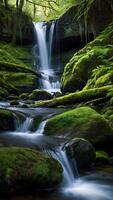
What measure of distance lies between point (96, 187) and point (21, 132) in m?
3.26

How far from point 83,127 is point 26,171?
294 cm

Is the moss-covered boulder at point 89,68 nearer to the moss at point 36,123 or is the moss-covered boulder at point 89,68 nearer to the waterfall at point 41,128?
the moss at point 36,123

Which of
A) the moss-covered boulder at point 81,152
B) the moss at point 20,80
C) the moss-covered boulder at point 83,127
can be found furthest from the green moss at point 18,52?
the moss-covered boulder at point 81,152

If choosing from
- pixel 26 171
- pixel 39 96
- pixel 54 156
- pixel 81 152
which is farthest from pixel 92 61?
pixel 26 171

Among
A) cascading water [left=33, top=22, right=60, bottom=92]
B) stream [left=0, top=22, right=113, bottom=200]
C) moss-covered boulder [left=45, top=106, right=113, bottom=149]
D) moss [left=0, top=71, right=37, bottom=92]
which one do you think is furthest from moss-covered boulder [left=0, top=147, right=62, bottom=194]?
cascading water [left=33, top=22, right=60, bottom=92]

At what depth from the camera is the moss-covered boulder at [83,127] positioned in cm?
872

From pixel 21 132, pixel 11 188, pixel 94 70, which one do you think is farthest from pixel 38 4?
pixel 11 188

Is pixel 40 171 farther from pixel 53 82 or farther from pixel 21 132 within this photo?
pixel 53 82

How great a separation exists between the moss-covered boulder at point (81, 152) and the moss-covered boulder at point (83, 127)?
85 centimetres

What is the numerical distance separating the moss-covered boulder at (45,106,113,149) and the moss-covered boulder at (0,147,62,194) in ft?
6.98

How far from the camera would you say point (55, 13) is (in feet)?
86.1

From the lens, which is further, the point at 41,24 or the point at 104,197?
the point at 41,24

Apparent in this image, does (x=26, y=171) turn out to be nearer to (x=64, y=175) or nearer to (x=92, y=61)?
(x=64, y=175)

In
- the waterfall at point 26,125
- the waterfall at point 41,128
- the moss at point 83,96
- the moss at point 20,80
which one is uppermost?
the moss at point 20,80
